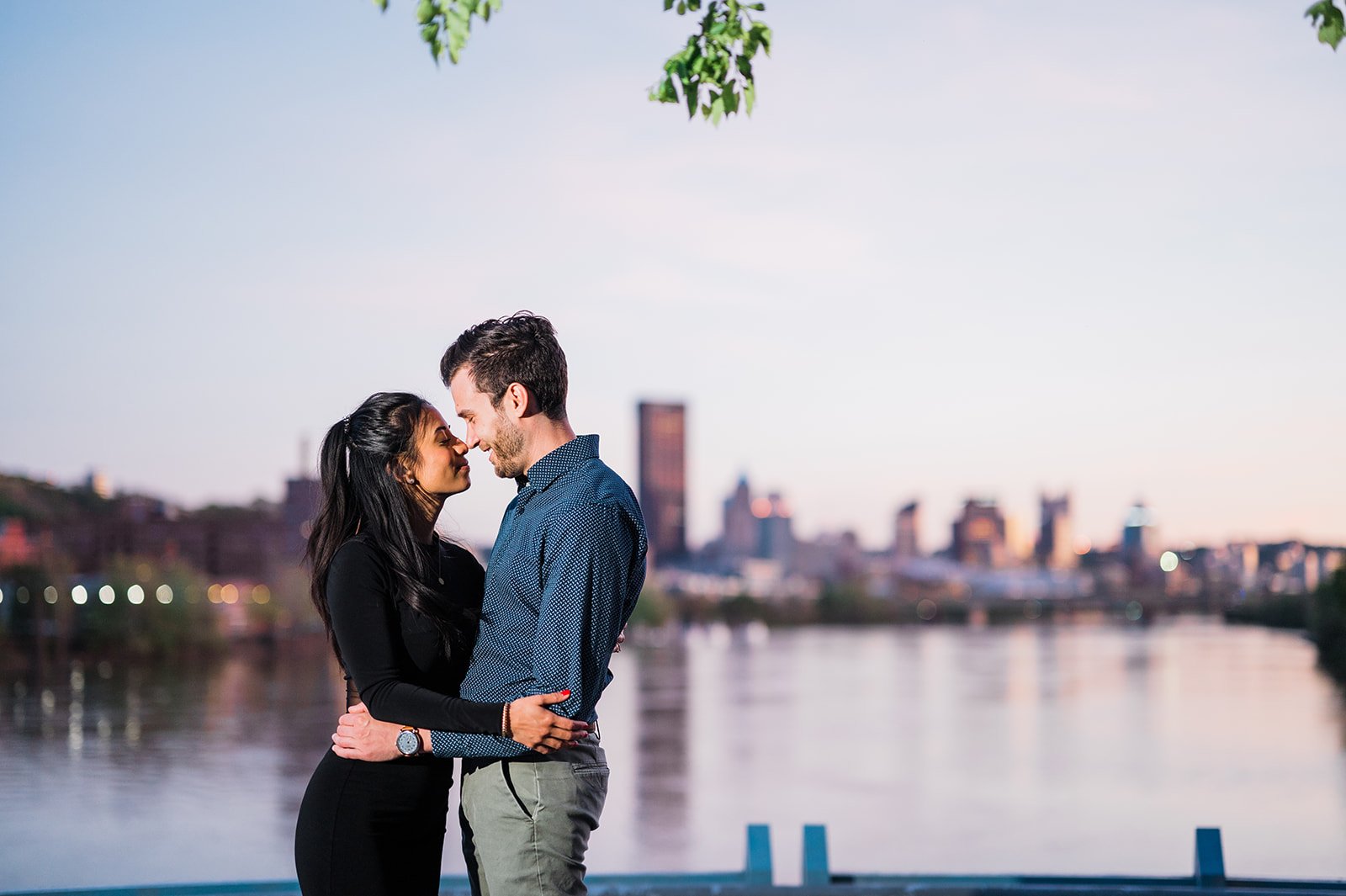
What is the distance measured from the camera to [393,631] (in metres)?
2.20

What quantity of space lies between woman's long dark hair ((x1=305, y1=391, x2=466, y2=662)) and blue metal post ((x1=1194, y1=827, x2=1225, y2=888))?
2.33 m

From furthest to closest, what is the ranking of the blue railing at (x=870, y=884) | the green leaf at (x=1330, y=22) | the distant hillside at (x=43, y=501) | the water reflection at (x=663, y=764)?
the distant hillside at (x=43, y=501), the water reflection at (x=663, y=764), the blue railing at (x=870, y=884), the green leaf at (x=1330, y=22)

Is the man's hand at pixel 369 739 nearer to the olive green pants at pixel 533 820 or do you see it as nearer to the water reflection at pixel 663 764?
the olive green pants at pixel 533 820

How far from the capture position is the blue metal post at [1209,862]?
3670 mm

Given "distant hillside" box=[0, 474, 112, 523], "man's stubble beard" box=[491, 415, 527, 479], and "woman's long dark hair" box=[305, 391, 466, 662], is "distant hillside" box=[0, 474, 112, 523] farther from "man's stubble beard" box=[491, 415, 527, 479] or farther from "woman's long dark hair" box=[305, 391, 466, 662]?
"man's stubble beard" box=[491, 415, 527, 479]

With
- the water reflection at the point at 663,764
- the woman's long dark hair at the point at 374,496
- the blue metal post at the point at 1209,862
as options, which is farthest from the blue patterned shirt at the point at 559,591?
the water reflection at the point at 663,764

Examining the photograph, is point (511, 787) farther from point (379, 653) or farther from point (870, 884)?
point (870, 884)

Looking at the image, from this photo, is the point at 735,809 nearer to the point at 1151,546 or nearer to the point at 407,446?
the point at 407,446

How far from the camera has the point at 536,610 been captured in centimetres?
218

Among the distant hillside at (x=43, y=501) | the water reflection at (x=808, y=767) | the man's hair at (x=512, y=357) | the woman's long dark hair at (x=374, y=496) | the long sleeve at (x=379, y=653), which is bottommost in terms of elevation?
the water reflection at (x=808, y=767)

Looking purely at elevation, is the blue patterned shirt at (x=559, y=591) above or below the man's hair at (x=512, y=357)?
below

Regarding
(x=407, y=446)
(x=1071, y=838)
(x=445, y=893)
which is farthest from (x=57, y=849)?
(x=407, y=446)

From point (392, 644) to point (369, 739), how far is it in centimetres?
15

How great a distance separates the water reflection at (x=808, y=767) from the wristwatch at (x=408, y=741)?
12.9 m
